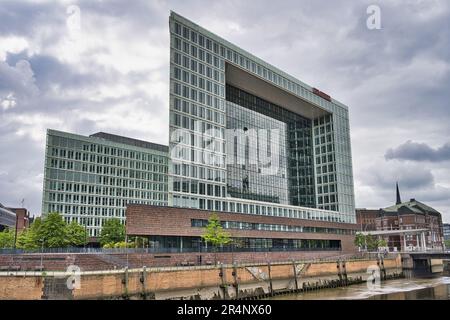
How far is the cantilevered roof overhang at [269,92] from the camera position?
105 m

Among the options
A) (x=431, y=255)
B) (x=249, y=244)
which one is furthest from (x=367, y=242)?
(x=249, y=244)

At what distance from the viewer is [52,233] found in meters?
85.2

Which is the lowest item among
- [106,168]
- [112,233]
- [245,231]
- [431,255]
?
[431,255]

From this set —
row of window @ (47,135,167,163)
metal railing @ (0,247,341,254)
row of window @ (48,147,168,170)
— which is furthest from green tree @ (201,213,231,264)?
row of window @ (47,135,167,163)

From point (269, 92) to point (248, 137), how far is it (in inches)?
570

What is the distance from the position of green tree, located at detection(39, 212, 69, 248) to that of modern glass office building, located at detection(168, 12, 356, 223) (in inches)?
977

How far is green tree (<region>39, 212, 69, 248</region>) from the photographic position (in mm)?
84250

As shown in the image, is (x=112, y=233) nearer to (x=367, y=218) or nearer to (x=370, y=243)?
(x=370, y=243)

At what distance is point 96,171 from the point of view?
5600 inches

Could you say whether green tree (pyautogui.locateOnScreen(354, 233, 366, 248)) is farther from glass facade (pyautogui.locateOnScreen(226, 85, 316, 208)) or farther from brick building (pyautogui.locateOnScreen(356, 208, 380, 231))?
brick building (pyautogui.locateOnScreen(356, 208, 380, 231))

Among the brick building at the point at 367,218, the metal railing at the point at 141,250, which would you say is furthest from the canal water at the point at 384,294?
the brick building at the point at 367,218

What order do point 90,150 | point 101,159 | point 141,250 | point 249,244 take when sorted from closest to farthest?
point 141,250
point 249,244
point 90,150
point 101,159

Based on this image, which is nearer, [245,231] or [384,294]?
[384,294]

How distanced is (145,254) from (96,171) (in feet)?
279
